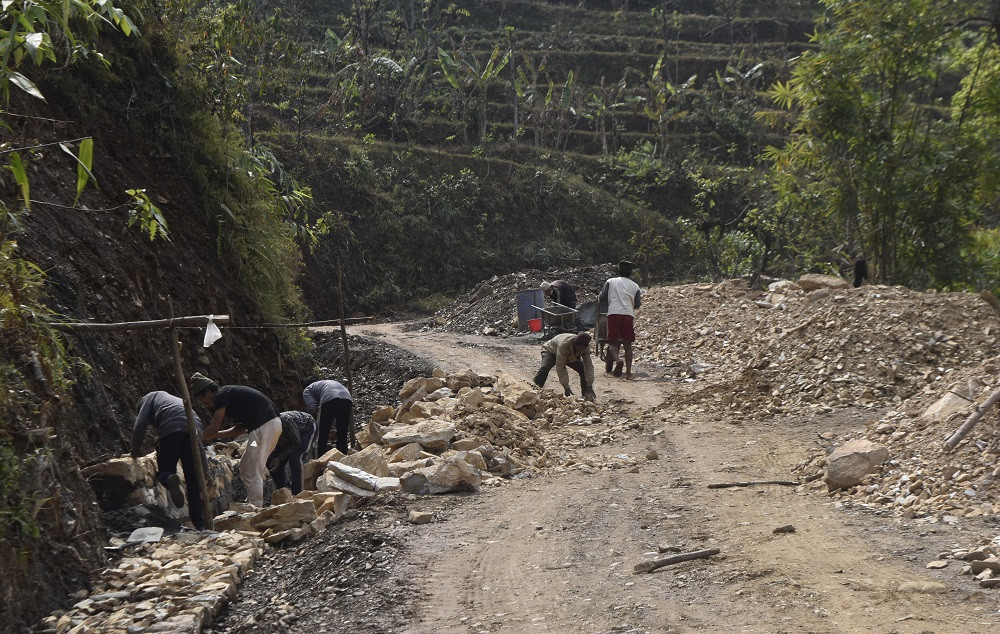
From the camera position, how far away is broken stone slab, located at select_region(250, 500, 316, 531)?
7613 millimetres

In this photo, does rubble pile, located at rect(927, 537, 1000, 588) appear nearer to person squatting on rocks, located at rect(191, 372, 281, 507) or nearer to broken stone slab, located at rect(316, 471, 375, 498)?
broken stone slab, located at rect(316, 471, 375, 498)

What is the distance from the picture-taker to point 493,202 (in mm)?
37938

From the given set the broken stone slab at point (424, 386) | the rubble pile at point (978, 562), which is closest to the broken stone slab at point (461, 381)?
the broken stone slab at point (424, 386)

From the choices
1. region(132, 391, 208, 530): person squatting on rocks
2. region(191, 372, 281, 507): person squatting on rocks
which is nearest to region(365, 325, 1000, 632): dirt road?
region(191, 372, 281, 507): person squatting on rocks

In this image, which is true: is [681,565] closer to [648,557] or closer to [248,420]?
[648,557]

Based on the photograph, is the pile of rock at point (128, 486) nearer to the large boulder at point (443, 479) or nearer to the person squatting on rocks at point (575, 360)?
the large boulder at point (443, 479)

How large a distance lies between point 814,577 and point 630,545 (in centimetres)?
145

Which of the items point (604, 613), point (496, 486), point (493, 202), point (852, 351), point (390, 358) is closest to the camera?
point (604, 613)

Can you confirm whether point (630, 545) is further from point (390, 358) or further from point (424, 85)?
point (424, 85)

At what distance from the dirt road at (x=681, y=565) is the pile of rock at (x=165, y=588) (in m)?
1.27

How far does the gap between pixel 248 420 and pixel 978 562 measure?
6160mm

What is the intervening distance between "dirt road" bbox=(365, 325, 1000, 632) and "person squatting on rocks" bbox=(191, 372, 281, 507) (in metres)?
1.84

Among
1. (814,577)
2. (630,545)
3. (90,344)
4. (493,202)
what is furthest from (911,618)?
(493,202)

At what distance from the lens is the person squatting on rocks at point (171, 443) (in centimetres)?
802
